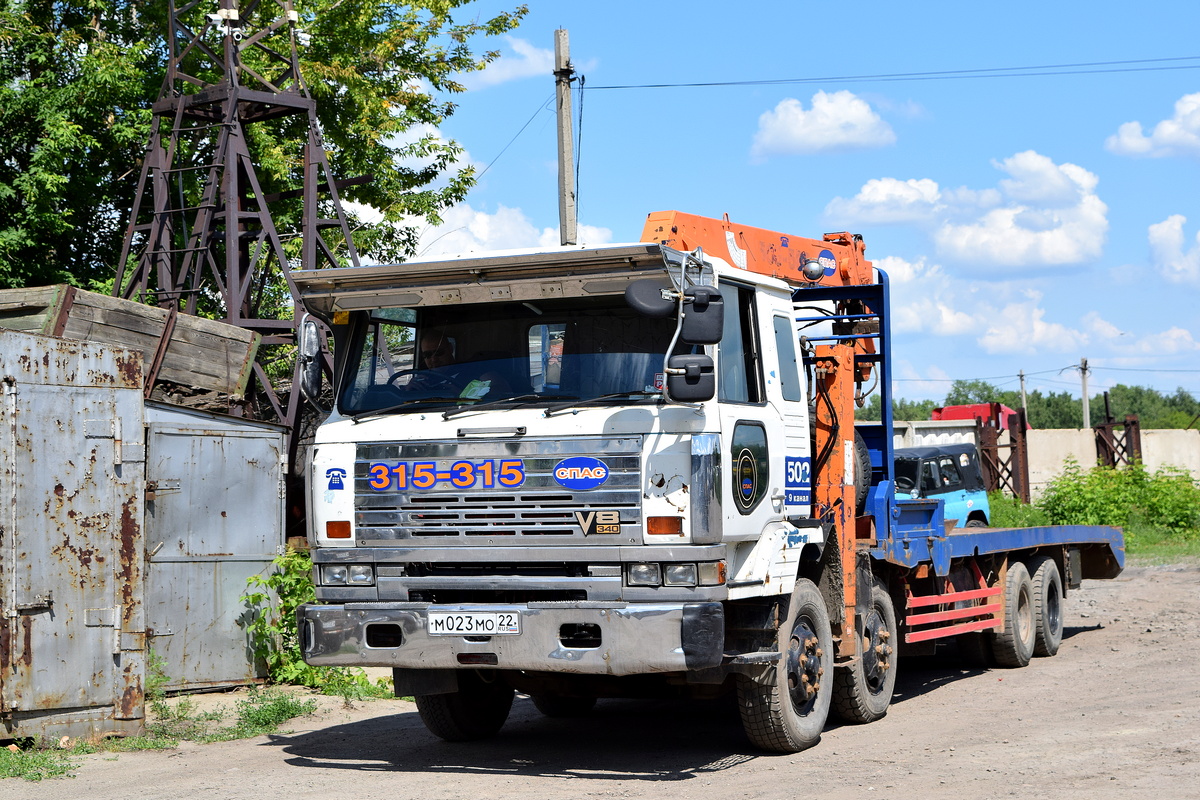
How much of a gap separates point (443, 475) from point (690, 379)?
4.70ft

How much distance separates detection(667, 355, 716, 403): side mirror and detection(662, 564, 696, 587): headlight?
33.1 inches

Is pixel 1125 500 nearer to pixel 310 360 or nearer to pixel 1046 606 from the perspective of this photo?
pixel 1046 606

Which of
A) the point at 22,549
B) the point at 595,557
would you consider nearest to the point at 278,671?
the point at 22,549

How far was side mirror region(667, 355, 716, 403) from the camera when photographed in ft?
20.8

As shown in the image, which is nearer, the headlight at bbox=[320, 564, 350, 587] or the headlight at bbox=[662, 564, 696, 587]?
the headlight at bbox=[662, 564, 696, 587]

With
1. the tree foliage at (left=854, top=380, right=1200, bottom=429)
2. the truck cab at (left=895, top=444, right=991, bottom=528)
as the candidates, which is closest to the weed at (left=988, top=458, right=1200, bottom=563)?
the truck cab at (left=895, top=444, right=991, bottom=528)

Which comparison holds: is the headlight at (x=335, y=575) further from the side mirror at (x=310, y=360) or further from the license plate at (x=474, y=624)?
the side mirror at (x=310, y=360)

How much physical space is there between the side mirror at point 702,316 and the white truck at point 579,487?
0.01m

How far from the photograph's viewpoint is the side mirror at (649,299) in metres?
6.41

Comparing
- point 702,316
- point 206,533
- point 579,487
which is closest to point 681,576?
point 579,487

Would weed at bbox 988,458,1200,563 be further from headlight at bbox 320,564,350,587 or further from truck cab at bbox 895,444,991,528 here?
headlight at bbox 320,564,350,587

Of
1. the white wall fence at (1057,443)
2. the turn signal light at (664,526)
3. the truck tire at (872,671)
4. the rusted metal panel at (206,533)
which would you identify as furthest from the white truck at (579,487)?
the white wall fence at (1057,443)

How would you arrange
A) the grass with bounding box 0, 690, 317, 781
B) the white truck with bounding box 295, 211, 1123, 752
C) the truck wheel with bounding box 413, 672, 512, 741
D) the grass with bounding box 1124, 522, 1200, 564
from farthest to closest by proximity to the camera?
the grass with bounding box 1124, 522, 1200, 564 → the truck wheel with bounding box 413, 672, 512, 741 → the grass with bounding box 0, 690, 317, 781 → the white truck with bounding box 295, 211, 1123, 752

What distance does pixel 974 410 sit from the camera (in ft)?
119
